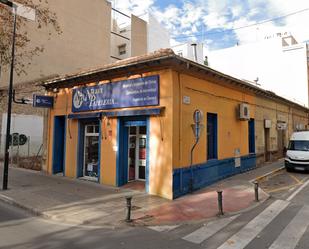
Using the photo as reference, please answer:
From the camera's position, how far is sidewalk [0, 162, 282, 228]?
26.1 feet

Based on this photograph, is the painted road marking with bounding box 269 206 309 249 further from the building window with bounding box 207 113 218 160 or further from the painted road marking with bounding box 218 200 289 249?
the building window with bounding box 207 113 218 160

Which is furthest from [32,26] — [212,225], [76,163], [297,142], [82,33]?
[212,225]

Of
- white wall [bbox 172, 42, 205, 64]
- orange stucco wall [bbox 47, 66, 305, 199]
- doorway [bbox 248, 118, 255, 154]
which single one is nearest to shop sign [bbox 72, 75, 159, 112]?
orange stucco wall [bbox 47, 66, 305, 199]

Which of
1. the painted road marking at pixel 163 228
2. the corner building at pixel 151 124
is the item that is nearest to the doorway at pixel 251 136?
the corner building at pixel 151 124

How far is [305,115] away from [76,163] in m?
26.5

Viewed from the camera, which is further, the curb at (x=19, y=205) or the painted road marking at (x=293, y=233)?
the curb at (x=19, y=205)

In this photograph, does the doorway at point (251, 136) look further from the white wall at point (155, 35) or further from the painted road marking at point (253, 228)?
the white wall at point (155, 35)

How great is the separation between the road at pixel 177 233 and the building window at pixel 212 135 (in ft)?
16.1

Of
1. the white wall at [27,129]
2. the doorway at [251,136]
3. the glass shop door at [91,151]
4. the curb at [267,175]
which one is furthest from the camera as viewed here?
the white wall at [27,129]

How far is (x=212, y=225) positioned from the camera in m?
7.42

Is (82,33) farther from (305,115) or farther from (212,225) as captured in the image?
(212,225)

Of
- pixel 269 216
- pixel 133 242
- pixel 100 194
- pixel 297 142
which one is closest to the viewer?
pixel 133 242

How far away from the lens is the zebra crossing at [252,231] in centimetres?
610

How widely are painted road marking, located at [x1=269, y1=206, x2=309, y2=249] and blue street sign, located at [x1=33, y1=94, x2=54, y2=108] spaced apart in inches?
487
